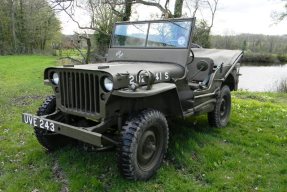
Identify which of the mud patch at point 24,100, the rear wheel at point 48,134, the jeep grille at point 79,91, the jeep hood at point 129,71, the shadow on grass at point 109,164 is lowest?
the mud patch at point 24,100

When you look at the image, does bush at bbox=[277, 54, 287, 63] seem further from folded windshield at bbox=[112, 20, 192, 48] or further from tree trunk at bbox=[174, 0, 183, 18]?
folded windshield at bbox=[112, 20, 192, 48]

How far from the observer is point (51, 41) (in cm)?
4378

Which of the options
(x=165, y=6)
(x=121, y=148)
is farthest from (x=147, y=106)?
(x=165, y=6)

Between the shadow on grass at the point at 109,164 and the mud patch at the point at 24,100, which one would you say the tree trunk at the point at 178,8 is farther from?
the shadow on grass at the point at 109,164

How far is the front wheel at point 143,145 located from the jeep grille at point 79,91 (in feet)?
1.72

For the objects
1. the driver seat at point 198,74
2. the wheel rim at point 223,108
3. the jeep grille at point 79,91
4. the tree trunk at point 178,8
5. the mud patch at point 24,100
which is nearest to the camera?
the jeep grille at point 79,91

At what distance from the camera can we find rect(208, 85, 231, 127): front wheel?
624 centimetres

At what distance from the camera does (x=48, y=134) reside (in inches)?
190

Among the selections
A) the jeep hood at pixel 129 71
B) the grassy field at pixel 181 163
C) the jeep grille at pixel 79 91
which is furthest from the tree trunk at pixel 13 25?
the jeep grille at pixel 79 91

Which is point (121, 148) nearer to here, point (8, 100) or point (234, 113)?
point (234, 113)

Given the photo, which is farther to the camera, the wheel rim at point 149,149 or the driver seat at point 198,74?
the driver seat at point 198,74

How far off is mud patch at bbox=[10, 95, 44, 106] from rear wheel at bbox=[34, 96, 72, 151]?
4.36m

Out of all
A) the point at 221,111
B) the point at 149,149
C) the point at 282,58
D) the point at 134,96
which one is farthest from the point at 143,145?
the point at 282,58

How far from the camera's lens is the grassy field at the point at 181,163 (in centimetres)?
413
